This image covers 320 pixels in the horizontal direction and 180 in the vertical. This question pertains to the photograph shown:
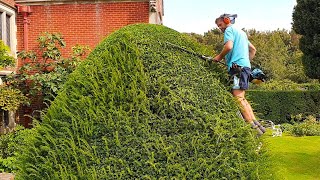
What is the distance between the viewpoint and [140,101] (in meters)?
2.76

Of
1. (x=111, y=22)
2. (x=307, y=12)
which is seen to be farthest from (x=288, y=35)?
(x=111, y=22)

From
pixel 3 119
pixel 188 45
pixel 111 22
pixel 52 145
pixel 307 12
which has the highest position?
pixel 307 12

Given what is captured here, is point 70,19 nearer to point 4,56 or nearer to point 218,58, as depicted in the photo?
point 4,56

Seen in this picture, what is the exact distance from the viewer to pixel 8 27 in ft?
44.2

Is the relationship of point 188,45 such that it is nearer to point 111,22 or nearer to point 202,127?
point 202,127

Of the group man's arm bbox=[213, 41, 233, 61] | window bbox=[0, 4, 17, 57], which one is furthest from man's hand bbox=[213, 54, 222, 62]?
window bbox=[0, 4, 17, 57]

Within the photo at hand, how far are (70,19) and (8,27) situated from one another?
2.03m

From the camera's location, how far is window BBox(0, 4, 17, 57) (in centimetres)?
1280

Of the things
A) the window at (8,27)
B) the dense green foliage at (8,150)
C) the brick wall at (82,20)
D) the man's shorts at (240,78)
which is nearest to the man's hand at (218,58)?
the man's shorts at (240,78)

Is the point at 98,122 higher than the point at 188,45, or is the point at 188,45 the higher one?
the point at 188,45

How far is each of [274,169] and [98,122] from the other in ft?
4.14

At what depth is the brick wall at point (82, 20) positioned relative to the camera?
1344cm

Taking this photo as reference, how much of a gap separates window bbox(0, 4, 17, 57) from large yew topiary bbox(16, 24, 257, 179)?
1101cm

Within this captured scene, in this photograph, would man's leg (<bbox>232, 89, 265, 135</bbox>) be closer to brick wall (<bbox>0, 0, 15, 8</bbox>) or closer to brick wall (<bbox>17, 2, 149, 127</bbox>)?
brick wall (<bbox>17, 2, 149, 127</bbox>)
